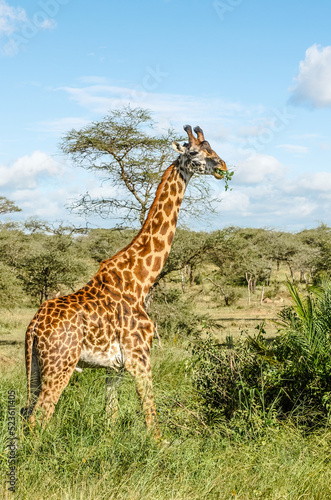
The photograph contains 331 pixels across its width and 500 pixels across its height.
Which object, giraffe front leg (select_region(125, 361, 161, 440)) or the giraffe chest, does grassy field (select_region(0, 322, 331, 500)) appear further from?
the giraffe chest

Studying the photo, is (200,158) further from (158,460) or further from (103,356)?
(158,460)

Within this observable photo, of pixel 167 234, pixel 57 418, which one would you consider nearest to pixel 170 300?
pixel 167 234

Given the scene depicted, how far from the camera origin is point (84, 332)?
559 cm

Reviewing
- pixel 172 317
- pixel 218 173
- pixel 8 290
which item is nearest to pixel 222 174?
pixel 218 173

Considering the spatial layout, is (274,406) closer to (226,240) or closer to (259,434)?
(259,434)

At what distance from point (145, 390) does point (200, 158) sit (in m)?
2.70

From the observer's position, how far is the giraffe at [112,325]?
5410 mm

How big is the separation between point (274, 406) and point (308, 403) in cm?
36

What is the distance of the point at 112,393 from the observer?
5.71m

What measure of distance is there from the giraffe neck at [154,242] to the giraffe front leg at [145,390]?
0.85m

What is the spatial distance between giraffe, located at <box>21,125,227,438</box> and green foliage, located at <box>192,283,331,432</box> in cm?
96

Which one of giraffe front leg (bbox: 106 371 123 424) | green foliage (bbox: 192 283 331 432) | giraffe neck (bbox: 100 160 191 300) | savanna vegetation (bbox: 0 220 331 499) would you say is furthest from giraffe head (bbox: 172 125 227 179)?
giraffe front leg (bbox: 106 371 123 424)

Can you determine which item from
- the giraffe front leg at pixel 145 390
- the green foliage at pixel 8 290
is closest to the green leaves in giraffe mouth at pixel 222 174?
the giraffe front leg at pixel 145 390

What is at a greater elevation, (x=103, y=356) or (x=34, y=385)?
(x=103, y=356)
